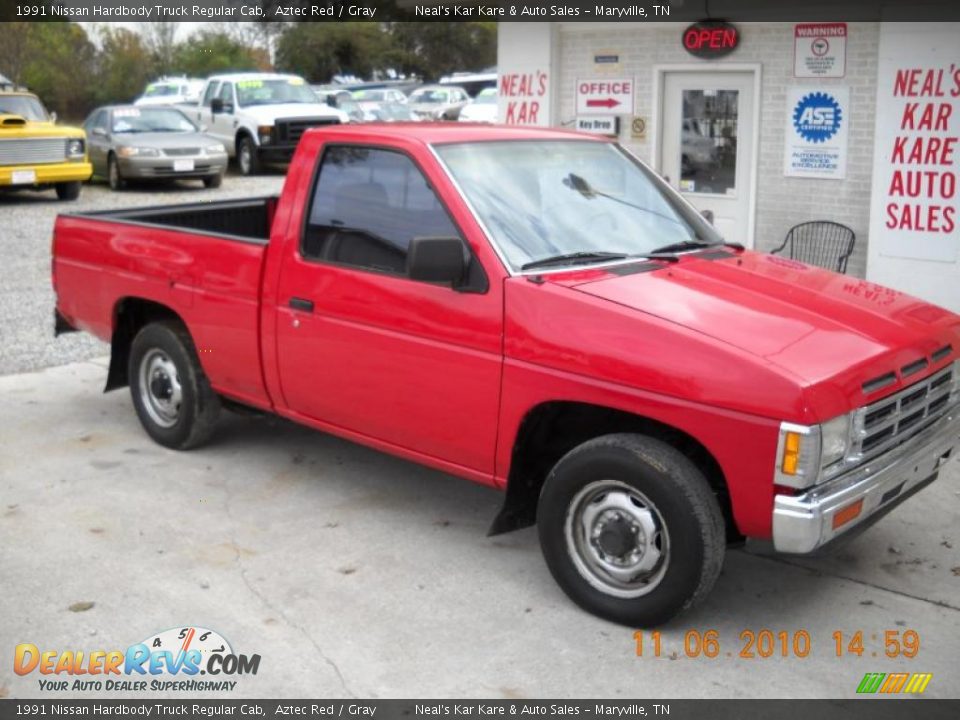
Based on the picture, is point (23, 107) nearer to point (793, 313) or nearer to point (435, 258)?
point (435, 258)

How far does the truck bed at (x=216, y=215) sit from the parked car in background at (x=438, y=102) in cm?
2816

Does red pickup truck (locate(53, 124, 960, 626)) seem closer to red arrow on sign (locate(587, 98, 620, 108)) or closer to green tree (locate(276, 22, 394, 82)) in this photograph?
red arrow on sign (locate(587, 98, 620, 108))

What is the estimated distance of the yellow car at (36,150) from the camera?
19.0m

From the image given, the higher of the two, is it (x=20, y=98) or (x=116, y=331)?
(x=20, y=98)

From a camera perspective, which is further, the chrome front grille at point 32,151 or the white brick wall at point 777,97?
the chrome front grille at point 32,151

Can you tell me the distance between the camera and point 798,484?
4.17 m

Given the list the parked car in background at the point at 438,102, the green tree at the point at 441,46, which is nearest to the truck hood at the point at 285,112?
the parked car in background at the point at 438,102

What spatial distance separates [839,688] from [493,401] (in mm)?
1751

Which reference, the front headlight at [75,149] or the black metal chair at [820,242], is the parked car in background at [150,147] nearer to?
the front headlight at [75,149]

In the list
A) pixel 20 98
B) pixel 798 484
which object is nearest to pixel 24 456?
pixel 798 484

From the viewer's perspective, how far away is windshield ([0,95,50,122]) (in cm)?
1936

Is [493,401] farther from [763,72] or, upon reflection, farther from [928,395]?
[763,72]

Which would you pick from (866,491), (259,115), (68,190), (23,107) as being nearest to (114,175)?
(68,190)

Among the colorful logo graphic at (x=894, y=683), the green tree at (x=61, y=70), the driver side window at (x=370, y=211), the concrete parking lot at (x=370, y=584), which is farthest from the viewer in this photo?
the green tree at (x=61, y=70)
